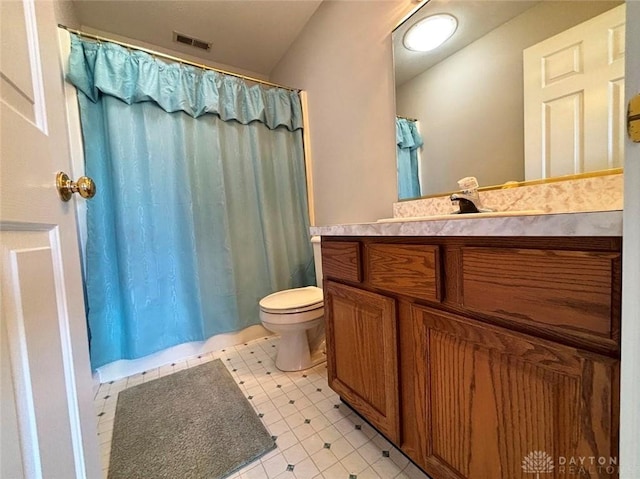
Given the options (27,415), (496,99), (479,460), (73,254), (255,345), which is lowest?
(255,345)

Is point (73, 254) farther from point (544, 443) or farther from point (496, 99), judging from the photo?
point (496, 99)

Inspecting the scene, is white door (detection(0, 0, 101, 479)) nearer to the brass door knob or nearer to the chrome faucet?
the brass door knob

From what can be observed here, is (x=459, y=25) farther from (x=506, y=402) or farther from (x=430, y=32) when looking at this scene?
(x=506, y=402)

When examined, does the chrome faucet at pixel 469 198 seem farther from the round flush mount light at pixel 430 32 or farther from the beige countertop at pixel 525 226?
the round flush mount light at pixel 430 32

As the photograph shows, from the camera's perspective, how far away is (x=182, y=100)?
159 cm

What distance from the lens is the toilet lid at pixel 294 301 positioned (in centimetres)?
139

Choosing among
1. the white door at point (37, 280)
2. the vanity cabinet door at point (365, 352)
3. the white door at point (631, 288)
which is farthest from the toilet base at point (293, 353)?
the white door at point (631, 288)

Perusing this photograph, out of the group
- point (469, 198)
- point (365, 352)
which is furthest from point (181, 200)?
point (469, 198)

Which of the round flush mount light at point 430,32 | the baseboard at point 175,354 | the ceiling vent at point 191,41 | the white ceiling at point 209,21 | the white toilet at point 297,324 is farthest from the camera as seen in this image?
the ceiling vent at point 191,41

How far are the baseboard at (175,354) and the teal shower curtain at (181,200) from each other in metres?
0.08

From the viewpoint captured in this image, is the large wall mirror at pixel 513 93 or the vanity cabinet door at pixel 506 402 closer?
the vanity cabinet door at pixel 506 402

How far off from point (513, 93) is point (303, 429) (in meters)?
1.56

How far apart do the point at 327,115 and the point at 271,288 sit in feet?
4.37

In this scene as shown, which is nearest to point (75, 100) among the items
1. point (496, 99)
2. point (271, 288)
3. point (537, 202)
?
point (271, 288)
